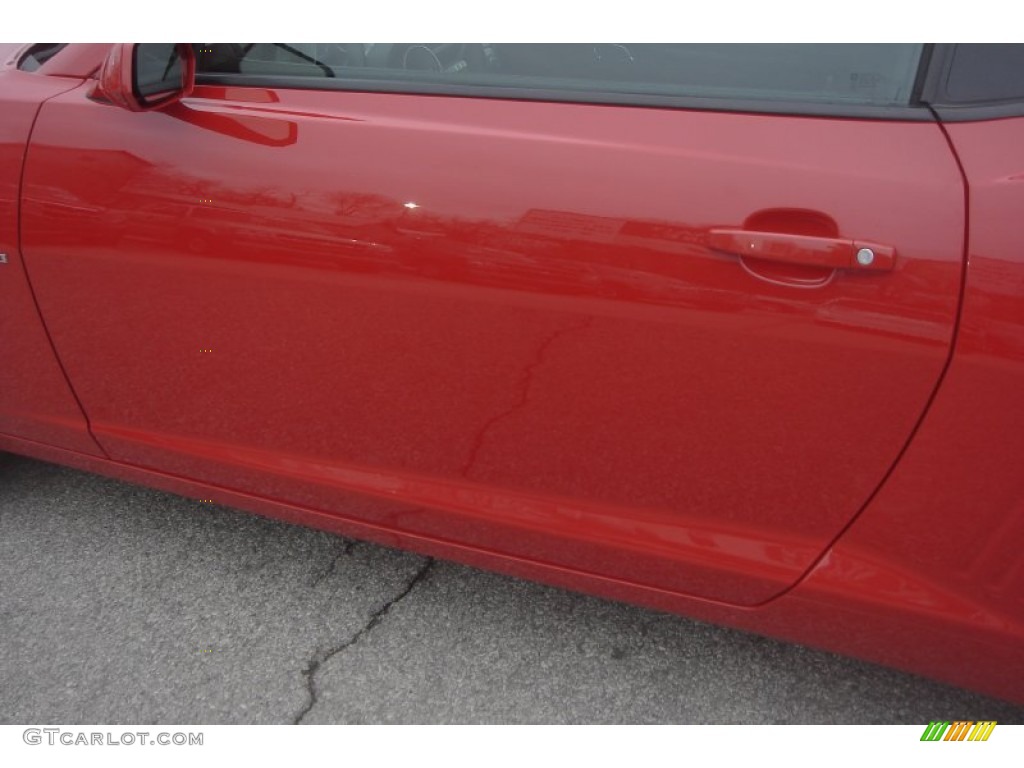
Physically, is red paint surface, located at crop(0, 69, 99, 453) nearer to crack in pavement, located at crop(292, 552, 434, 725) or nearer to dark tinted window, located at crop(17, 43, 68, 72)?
dark tinted window, located at crop(17, 43, 68, 72)

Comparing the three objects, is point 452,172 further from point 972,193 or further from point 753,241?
point 972,193

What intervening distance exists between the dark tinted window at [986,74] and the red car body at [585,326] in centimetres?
3

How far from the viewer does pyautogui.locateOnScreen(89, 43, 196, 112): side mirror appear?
142 cm

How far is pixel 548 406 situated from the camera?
4.53ft

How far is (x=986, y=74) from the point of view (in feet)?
3.78

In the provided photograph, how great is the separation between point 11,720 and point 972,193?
1927mm

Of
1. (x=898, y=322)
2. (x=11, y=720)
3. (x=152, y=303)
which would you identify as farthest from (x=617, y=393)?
(x=11, y=720)

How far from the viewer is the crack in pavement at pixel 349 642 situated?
5.39ft
